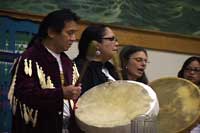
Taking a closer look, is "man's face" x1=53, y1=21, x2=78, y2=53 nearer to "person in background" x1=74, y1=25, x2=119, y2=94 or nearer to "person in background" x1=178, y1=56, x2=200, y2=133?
"person in background" x1=74, y1=25, x2=119, y2=94

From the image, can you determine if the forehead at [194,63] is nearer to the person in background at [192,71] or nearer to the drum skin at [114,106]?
the person in background at [192,71]

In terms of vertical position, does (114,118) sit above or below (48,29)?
below

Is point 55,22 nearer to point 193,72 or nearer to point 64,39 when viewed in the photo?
point 64,39

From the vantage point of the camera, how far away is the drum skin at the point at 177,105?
3129 millimetres


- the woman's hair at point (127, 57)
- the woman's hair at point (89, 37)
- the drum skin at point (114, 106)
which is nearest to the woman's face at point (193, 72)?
the woman's hair at point (127, 57)

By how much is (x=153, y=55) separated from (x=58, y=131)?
7.02 feet

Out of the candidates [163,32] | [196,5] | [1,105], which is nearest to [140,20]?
[163,32]

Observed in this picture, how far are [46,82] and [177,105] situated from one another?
90 centimetres

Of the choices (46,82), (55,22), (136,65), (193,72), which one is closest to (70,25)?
(55,22)

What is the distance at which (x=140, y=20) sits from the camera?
4691 millimetres

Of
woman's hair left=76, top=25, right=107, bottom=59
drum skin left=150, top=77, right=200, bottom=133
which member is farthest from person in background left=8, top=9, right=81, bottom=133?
drum skin left=150, top=77, right=200, bottom=133

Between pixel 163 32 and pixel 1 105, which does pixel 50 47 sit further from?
pixel 163 32

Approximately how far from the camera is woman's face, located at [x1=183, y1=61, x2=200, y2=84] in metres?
3.93

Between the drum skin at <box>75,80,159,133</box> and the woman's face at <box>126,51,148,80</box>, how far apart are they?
59 cm
